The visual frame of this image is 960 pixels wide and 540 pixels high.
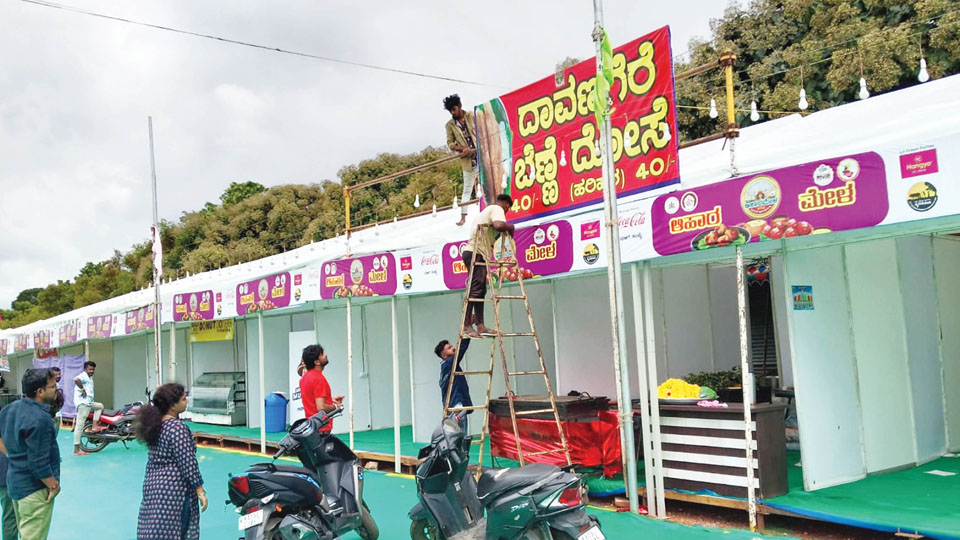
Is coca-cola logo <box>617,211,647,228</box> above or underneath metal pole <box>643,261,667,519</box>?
above

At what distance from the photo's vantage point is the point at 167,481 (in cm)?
470

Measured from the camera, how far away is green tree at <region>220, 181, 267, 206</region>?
54.5m

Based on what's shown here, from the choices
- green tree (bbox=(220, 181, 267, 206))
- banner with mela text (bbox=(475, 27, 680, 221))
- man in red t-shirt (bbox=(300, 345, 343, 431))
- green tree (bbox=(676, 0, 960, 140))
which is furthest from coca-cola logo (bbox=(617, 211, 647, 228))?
green tree (bbox=(220, 181, 267, 206))

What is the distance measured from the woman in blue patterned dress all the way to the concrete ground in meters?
2.48

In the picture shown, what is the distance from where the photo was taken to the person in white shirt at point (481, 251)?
7609 mm

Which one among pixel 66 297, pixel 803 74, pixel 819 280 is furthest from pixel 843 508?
pixel 66 297

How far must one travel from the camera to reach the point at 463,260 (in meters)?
8.27

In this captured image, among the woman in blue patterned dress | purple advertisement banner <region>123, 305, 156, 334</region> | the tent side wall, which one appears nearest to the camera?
the woman in blue patterned dress

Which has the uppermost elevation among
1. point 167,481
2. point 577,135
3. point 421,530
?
point 577,135

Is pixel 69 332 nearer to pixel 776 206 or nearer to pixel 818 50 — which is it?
pixel 776 206

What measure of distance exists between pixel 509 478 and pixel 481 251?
2925mm

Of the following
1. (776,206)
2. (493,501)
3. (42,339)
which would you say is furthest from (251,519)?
(42,339)

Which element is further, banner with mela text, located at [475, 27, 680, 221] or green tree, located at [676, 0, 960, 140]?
green tree, located at [676, 0, 960, 140]

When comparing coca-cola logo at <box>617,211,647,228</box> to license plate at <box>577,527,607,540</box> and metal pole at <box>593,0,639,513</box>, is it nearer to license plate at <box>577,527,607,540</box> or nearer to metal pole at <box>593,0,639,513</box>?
metal pole at <box>593,0,639,513</box>
